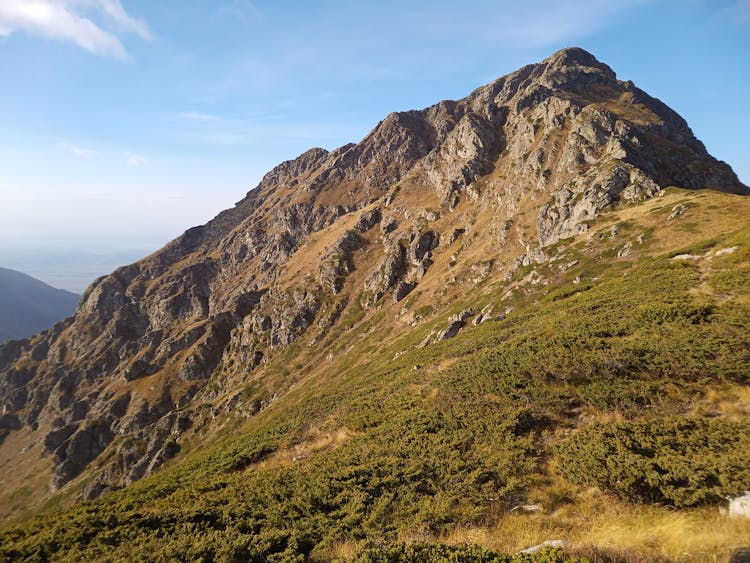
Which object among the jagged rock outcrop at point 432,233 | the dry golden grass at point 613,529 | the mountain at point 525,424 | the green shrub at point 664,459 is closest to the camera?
the dry golden grass at point 613,529

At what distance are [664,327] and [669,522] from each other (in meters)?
17.9

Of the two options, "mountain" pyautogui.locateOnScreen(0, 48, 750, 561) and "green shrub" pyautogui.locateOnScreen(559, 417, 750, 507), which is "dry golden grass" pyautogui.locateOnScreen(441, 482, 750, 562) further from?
"green shrub" pyautogui.locateOnScreen(559, 417, 750, 507)

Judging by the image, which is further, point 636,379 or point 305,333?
point 305,333

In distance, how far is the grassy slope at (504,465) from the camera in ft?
34.8

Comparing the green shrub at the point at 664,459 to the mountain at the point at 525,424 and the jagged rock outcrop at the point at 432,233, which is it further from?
the jagged rock outcrop at the point at 432,233

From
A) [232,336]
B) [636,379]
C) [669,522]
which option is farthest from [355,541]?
[232,336]

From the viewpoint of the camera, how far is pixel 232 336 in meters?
179

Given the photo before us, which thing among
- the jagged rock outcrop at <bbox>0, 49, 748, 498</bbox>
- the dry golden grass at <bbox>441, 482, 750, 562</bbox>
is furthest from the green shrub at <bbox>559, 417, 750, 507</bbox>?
the jagged rock outcrop at <bbox>0, 49, 748, 498</bbox>

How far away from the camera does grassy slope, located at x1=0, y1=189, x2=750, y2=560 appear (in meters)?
10.6

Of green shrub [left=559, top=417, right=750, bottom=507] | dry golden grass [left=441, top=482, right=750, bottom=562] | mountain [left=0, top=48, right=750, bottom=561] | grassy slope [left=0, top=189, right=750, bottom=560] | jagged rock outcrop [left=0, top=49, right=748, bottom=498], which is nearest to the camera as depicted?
dry golden grass [left=441, top=482, right=750, bottom=562]

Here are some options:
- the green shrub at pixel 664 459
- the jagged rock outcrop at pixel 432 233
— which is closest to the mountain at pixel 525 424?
the green shrub at pixel 664 459

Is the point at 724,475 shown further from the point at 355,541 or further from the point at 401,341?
the point at 401,341

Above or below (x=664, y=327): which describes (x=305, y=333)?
below

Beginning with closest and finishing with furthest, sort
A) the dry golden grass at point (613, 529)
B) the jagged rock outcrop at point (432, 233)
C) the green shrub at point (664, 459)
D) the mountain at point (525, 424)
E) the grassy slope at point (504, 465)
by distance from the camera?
the dry golden grass at point (613, 529) → the green shrub at point (664, 459) → the grassy slope at point (504, 465) → the mountain at point (525, 424) → the jagged rock outcrop at point (432, 233)
